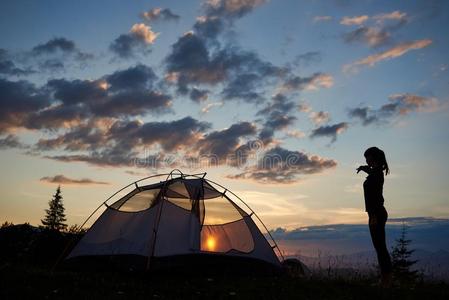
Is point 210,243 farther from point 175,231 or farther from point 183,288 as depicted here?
point 183,288

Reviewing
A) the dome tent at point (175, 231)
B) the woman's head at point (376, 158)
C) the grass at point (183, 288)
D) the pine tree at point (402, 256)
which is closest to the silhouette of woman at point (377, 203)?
the woman's head at point (376, 158)

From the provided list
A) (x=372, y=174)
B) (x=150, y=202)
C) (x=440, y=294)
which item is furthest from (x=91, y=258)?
(x=440, y=294)

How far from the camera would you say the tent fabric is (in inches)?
456

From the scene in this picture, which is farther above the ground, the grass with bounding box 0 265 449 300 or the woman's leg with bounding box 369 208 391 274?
the woman's leg with bounding box 369 208 391 274

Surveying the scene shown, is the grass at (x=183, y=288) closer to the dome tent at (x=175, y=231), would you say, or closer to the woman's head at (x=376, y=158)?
the dome tent at (x=175, y=231)

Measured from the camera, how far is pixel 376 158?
921cm

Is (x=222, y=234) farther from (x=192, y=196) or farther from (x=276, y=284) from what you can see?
(x=276, y=284)

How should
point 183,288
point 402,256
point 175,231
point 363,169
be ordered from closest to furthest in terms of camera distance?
point 183,288
point 363,169
point 175,231
point 402,256

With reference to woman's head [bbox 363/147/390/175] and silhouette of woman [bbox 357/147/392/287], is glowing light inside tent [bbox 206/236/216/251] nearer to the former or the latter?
silhouette of woman [bbox 357/147/392/287]

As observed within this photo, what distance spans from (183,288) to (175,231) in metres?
2.86

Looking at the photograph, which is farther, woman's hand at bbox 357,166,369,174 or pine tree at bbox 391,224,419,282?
pine tree at bbox 391,224,419,282

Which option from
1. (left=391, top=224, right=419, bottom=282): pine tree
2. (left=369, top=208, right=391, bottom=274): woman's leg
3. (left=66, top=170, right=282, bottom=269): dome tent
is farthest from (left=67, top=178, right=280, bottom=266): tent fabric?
(left=391, top=224, right=419, bottom=282): pine tree

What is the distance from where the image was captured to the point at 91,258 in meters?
12.3

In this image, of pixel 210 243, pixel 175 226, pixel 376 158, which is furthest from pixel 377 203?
pixel 175 226
